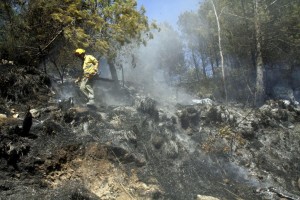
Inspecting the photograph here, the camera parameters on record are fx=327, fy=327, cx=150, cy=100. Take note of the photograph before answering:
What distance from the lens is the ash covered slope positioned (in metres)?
5.61

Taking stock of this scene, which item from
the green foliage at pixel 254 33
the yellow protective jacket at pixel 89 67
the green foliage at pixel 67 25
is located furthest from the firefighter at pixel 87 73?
the green foliage at pixel 254 33

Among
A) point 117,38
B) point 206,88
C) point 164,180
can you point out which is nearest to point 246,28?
point 206,88

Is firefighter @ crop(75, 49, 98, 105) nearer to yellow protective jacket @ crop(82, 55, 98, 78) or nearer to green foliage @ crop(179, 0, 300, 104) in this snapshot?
yellow protective jacket @ crop(82, 55, 98, 78)

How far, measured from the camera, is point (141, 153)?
7074mm

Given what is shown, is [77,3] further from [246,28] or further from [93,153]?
[246,28]

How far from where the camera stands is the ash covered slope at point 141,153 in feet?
18.4

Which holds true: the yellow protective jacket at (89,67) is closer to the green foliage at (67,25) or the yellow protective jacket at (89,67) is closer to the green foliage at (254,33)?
the green foliage at (67,25)

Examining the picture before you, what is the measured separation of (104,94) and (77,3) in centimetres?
325

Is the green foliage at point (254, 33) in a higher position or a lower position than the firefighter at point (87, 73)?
higher

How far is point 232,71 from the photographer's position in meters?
21.4

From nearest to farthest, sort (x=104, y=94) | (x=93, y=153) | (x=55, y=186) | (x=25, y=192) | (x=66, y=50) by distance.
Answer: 1. (x=25, y=192)
2. (x=55, y=186)
3. (x=93, y=153)
4. (x=66, y=50)
5. (x=104, y=94)

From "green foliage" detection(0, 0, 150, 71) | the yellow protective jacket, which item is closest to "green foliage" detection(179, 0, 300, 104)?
"green foliage" detection(0, 0, 150, 71)

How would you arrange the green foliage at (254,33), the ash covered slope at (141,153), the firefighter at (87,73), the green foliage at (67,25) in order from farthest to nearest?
the green foliage at (254,33), the green foliage at (67,25), the firefighter at (87,73), the ash covered slope at (141,153)

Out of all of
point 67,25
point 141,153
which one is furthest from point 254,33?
point 141,153
